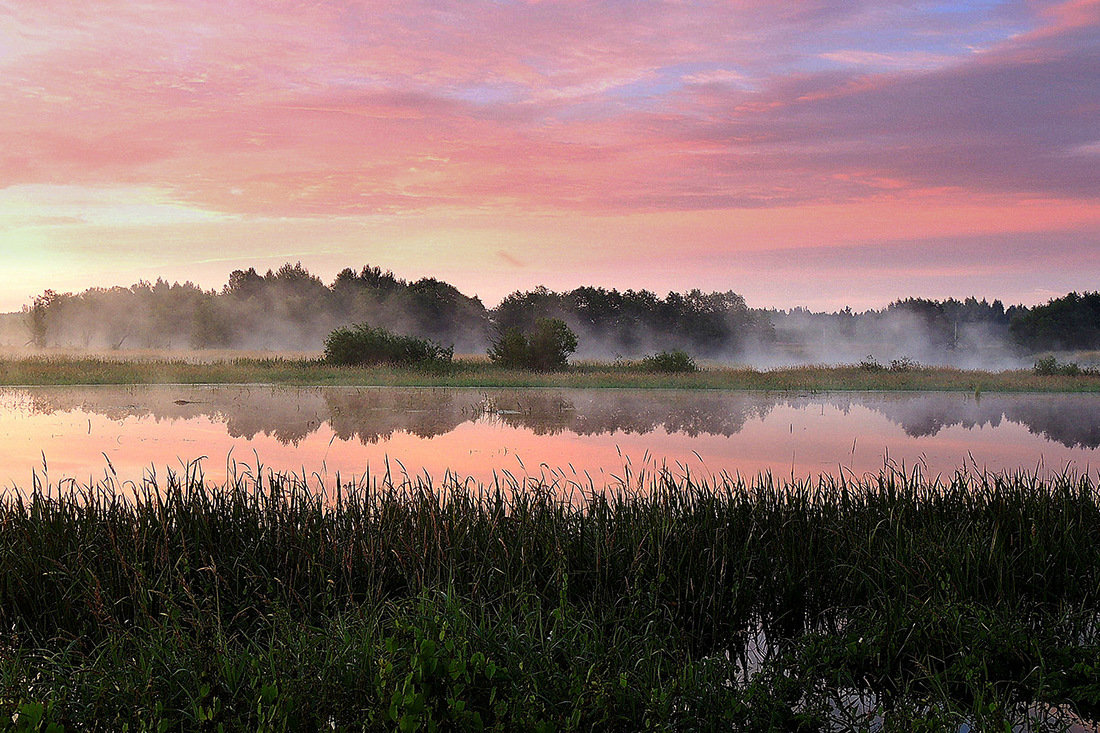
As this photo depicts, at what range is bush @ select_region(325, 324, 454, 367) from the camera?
36875 millimetres

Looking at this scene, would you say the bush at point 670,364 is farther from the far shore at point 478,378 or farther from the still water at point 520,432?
the still water at point 520,432

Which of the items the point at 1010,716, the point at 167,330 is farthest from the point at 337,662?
the point at 167,330

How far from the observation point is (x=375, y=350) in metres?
37.1

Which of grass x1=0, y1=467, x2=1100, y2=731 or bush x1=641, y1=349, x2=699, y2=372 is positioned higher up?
bush x1=641, y1=349, x2=699, y2=372

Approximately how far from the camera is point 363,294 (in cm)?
6556

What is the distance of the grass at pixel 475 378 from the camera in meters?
29.7

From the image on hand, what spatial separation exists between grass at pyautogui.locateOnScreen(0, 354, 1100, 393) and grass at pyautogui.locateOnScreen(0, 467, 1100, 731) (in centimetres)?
2294

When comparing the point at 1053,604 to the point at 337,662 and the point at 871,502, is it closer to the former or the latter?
the point at 871,502

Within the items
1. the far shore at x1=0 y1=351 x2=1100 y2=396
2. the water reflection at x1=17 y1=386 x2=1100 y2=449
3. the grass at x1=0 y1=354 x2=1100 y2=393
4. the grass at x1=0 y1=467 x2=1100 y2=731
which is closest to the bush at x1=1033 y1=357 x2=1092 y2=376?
the grass at x1=0 y1=354 x2=1100 y2=393

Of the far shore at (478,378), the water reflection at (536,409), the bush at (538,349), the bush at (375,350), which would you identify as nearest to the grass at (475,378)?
the far shore at (478,378)

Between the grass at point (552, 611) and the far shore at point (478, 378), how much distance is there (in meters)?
22.7

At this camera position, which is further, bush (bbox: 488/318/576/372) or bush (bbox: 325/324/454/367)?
bush (bbox: 325/324/454/367)

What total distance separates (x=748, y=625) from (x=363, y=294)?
62.0m

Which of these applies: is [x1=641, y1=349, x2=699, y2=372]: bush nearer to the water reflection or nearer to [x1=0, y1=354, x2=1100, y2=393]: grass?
[x1=0, y1=354, x2=1100, y2=393]: grass
